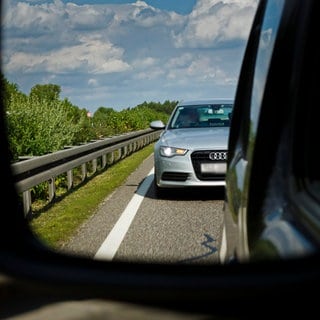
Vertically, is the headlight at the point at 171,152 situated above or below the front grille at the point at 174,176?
above

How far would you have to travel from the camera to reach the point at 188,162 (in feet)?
36.2

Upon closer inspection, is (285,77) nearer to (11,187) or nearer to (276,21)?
(276,21)

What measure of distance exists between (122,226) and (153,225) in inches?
15.3

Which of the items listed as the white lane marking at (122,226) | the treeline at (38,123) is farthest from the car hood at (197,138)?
the treeline at (38,123)

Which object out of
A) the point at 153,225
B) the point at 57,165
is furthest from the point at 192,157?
the point at 153,225

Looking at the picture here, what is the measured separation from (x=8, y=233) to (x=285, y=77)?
1.00m

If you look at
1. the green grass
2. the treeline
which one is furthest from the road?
the treeline

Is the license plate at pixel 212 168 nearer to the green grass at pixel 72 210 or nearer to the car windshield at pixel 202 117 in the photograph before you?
the car windshield at pixel 202 117

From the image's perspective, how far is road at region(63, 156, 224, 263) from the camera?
22.8ft

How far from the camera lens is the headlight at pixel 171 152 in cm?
1116

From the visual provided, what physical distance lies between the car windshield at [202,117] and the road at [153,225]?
3.95ft

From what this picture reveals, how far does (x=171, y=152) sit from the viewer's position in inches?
444

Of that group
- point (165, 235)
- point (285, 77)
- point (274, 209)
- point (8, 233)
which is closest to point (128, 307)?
point (8, 233)

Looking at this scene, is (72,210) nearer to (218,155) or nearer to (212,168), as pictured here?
(212,168)
